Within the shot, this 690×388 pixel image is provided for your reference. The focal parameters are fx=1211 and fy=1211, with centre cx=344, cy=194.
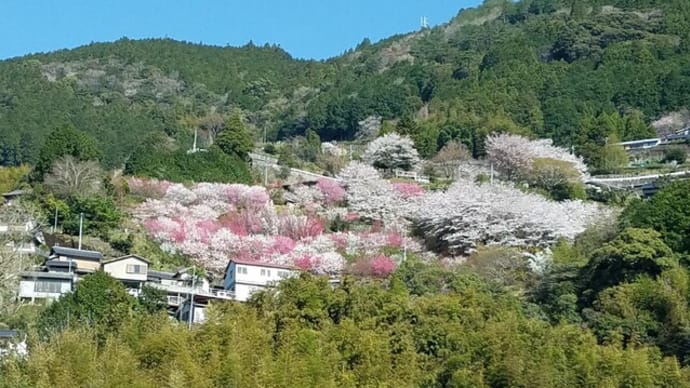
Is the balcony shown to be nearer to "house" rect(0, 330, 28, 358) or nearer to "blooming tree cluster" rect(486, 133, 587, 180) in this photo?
"house" rect(0, 330, 28, 358)

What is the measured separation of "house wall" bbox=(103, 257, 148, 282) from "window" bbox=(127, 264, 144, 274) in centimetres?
5

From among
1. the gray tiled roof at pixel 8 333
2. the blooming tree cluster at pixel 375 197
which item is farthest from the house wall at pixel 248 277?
the gray tiled roof at pixel 8 333

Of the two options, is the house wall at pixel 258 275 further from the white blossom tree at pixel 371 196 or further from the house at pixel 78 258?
the white blossom tree at pixel 371 196

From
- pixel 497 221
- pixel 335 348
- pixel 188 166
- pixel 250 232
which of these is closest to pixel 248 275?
pixel 250 232

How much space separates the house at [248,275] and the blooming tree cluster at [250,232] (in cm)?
188

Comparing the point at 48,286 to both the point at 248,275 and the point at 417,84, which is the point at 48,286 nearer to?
the point at 248,275

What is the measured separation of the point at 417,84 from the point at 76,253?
33677 mm

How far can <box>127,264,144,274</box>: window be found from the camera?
29.5 metres

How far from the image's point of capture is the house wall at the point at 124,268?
2918 centimetres

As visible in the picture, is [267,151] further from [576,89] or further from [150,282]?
[150,282]

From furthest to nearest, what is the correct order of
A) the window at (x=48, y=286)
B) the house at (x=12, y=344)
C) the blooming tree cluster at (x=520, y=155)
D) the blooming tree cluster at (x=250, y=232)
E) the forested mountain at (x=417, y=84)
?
the forested mountain at (x=417, y=84) < the blooming tree cluster at (x=520, y=155) < the blooming tree cluster at (x=250, y=232) < the window at (x=48, y=286) < the house at (x=12, y=344)

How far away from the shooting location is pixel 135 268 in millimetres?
29547

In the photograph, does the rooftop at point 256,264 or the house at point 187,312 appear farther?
the rooftop at point 256,264

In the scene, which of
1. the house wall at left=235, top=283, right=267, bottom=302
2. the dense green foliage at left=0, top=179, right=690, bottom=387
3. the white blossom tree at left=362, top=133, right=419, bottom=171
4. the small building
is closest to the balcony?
the house wall at left=235, top=283, right=267, bottom=302
